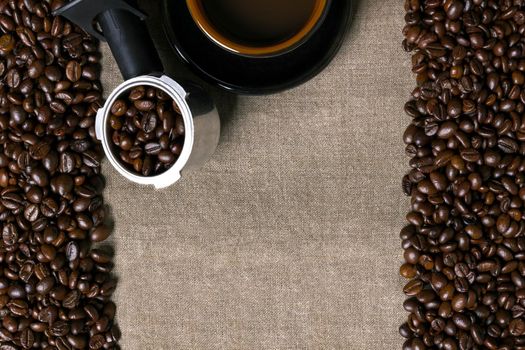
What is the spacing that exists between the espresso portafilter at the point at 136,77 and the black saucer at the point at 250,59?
0.05m

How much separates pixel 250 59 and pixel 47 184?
45cm

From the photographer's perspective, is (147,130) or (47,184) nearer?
(147,130)

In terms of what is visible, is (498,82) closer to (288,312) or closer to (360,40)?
(360,40)

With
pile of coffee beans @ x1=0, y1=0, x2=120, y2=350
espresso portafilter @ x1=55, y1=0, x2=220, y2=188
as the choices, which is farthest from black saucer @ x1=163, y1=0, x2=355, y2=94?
pile of coffee beans @ x1=0, y1=0, x2=120, y2=350

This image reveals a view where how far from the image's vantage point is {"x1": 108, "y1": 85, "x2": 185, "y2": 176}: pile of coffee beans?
1.11 meters

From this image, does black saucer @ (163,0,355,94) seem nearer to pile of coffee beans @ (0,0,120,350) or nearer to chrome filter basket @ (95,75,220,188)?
chrome filter basket @ (95,75,220,188)

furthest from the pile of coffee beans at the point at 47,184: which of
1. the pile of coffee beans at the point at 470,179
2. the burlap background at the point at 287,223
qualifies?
the pile of coffee beans at the point at 470,179

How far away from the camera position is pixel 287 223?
1266 mm

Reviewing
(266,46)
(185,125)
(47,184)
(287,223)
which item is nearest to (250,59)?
(266,46)

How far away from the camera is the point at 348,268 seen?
1252 mm

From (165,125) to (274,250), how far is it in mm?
341

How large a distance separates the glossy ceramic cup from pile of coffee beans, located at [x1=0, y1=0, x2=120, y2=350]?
0.26 metres

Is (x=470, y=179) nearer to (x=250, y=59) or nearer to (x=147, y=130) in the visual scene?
(x=250, y=59)

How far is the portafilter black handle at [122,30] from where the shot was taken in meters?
1.08
